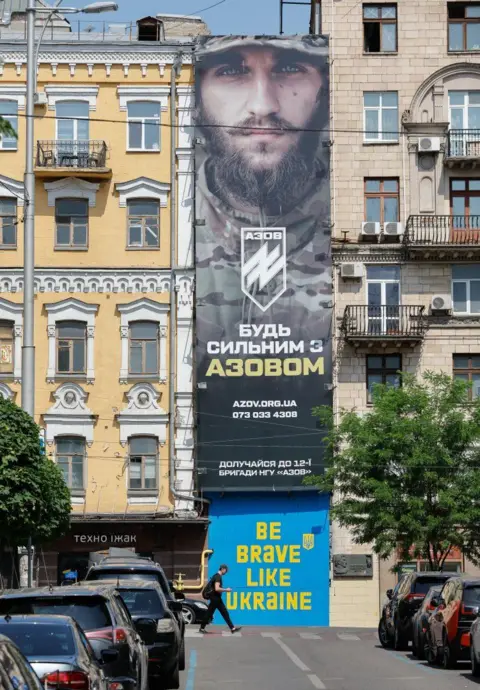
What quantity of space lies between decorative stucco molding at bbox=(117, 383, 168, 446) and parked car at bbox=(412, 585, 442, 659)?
21388 mm

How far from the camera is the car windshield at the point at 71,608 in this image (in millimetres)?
15125

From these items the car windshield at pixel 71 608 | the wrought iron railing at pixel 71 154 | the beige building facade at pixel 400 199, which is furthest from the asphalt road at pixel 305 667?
the wrought iron railing at pixel 71 154

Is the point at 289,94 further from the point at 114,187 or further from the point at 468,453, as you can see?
the point at 468,453

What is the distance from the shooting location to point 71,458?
4891cm

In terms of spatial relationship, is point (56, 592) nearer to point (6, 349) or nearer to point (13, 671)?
point (13, 671)

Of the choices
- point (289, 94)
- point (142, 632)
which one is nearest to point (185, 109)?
point (289, 94)

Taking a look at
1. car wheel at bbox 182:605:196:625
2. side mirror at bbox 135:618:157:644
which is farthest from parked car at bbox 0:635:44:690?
car wheel at bbox 182:605:196:625

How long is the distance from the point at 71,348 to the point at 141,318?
2.63 meters

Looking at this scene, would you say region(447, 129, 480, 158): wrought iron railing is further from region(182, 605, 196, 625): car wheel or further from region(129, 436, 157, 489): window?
region(182, 605, 196, 625): car wheel

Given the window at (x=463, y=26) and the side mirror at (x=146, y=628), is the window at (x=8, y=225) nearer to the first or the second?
the window at (x=463, y=26)

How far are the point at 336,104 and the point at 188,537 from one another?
15948 mm

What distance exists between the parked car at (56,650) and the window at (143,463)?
34.9 meters

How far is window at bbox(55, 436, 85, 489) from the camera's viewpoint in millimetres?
48709

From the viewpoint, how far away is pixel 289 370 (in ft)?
159
